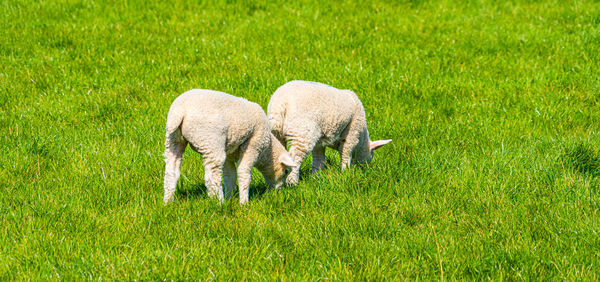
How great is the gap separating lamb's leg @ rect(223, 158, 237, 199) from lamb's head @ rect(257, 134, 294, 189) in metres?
0.29

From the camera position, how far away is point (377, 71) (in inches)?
365

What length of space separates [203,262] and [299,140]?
72.1 inches

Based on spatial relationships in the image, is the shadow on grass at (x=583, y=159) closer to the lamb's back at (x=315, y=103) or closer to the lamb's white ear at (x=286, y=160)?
the lamb's back at (x=315, y=103)

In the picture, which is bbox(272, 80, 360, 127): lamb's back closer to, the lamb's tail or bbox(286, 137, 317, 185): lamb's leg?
the lamb's tail

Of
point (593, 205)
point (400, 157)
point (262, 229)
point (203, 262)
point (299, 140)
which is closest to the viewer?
point (203, 262)

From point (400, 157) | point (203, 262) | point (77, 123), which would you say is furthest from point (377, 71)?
point (203, 262)

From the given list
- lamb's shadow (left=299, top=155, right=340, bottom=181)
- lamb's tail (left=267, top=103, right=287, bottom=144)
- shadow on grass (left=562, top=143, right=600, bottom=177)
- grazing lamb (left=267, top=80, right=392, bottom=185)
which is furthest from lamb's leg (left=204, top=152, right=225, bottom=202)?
shadow on grass (left=562, top=143, right=600, bottom=177)

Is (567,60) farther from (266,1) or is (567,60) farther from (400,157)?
(266,1)

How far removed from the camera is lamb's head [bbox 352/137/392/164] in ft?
21.3

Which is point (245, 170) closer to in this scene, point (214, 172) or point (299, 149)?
point (214, 172)

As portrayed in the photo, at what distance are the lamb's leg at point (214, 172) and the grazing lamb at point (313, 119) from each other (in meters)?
0.84

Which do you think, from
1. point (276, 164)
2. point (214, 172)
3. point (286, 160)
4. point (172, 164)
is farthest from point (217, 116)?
point (276, 164)

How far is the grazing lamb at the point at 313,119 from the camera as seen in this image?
571 centimetres

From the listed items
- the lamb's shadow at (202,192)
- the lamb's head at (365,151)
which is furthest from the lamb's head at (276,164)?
the lamb's head at (365,151)
